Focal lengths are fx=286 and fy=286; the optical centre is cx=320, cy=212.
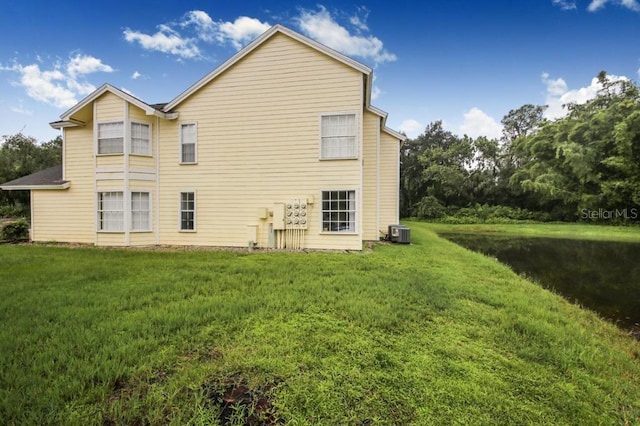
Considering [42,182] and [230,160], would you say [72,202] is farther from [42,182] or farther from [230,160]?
[230,160]

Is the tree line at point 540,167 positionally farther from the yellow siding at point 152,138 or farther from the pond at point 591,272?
the yellow siding at point 152,138

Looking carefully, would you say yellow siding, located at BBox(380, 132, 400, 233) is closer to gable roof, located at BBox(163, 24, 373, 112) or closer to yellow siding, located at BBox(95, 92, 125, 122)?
gable roof, located at BBox(163, 24, 373, 112)

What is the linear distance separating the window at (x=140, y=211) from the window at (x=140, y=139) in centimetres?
165

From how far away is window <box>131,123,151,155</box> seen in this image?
10930 mm

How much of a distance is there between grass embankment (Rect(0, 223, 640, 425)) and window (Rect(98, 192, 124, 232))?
508cm

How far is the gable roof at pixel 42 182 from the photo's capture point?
11.5 m

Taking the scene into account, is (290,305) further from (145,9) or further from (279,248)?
(145,9)

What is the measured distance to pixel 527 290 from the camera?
6230 mm

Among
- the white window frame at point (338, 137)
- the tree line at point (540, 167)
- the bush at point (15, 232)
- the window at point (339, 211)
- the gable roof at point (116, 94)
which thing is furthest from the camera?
the tree line at point (540, 167)

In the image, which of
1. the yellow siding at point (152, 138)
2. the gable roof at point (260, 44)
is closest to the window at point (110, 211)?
the yellow siding at point (152, 138)

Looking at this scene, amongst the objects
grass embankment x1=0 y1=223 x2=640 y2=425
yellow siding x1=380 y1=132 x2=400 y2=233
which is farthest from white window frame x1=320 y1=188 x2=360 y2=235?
grass embankment x1=0 y1=223 x2=640 y2=425

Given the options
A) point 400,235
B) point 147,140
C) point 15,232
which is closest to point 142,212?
point 147,140

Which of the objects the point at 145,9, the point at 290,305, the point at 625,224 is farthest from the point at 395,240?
the point at 625,224

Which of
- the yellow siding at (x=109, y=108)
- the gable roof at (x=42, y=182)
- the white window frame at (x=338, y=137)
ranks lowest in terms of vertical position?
the gable roof at (x=42, y=182)
